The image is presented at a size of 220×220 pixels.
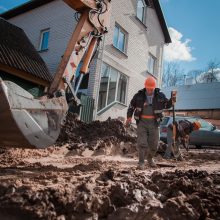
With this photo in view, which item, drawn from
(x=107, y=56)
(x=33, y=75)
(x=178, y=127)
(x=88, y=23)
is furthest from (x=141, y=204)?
(x=107, y=56)

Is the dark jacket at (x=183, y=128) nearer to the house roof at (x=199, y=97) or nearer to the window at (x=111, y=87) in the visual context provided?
the window at (x=111, y=87)

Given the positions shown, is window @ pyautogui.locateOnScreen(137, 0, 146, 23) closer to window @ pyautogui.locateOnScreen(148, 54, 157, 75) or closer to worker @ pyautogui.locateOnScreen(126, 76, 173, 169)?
window @ pyautogui.locateOnScreen(148, 54, 157, 75)

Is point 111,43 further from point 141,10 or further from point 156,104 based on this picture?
point 156,104

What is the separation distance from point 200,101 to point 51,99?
29.2 m

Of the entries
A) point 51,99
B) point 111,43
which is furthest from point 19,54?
point 51,99

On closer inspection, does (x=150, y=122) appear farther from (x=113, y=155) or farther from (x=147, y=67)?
(x=147, y=67)

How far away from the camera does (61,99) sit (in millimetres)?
5336

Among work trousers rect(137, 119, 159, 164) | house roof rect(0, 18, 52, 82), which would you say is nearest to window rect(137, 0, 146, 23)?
house roof rect(0, 18, 52, 82)

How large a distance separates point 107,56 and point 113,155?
6.73 meters

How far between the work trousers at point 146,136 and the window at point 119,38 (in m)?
10.0

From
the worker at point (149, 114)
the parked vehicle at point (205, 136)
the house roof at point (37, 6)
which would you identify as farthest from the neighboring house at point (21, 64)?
the parked vehicle at point (205, 136)

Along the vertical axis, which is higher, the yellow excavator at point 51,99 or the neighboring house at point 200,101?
the neighboring house at point 200,101

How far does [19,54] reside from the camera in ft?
42.8

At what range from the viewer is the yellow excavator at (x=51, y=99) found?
13.4ft
